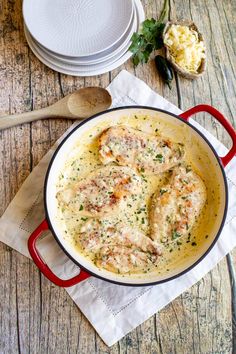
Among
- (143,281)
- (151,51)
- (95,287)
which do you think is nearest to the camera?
(143,281)

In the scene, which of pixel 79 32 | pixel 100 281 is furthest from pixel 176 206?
pixel 79 32

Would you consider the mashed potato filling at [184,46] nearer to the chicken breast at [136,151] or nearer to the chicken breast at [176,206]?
the chicken breast at [136,151]

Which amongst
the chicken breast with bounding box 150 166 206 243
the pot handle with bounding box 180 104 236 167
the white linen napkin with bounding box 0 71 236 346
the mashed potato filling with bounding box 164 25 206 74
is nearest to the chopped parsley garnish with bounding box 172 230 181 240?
the chicken breast with bounding box 150 166 206 243

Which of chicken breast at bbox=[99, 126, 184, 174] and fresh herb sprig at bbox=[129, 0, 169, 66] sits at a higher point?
fresh herb sprig at bbox=[129, 0, 169, 66]

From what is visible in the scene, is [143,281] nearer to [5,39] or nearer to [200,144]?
[200,144]

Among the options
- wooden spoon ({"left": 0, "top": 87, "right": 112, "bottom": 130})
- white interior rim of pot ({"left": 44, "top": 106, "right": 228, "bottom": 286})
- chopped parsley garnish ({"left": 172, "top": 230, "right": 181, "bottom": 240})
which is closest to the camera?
white interior rim of pot ({"left": 44, "top": 106, "right": 228, "bottom": 286})

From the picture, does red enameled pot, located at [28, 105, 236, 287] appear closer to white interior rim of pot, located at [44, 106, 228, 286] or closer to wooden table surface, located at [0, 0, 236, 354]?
white interior rim of pot, located at [44, 106, 228, 286]

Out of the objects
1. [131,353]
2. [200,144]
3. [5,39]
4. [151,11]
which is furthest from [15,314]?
[151,11]
